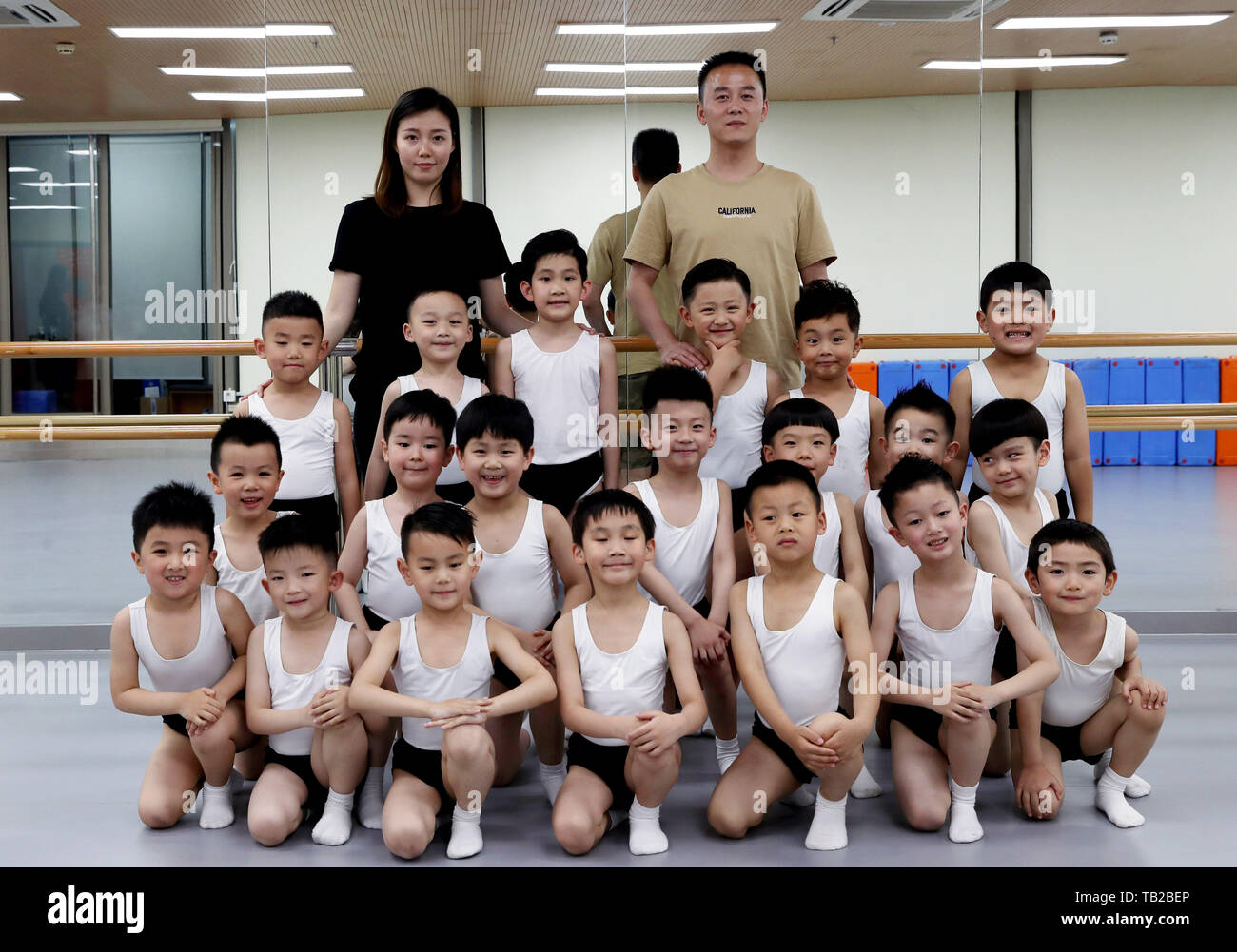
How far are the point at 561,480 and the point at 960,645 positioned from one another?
1.04m

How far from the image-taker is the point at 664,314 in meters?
3.11

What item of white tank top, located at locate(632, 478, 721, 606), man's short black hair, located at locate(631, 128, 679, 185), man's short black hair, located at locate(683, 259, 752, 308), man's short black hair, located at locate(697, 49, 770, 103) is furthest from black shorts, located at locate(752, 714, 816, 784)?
man's short black hair, located at locate(631, 128, 679, 185)

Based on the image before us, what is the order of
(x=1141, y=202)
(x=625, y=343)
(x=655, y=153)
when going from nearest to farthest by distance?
1. (x=625, y=343)
2. (x=655, y=153)
3. (x=1141, y=202)

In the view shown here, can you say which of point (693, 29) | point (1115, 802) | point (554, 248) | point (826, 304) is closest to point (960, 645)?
point (1115, 802)

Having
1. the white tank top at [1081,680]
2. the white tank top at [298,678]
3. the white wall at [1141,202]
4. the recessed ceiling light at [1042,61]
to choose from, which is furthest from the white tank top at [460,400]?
the white wall at [1141,202]

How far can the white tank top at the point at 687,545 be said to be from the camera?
96.8 inches

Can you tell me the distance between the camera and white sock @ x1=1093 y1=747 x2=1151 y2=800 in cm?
224

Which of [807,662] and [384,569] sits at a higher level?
[384,569]

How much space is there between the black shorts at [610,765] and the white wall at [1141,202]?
27.9 ft

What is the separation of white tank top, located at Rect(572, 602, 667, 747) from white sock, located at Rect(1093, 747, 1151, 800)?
97 centimetres

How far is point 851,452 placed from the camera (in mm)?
2623

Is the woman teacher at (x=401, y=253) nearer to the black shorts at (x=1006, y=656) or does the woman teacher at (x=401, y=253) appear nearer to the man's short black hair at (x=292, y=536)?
the man's short black hair at (x=292, y=536)

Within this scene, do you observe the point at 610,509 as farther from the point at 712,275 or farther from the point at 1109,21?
the point at 1109,21
